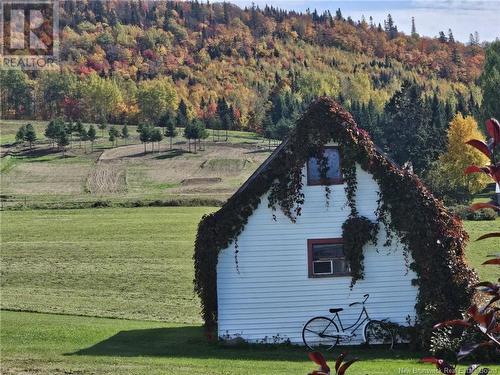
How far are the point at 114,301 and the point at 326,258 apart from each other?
13179mm

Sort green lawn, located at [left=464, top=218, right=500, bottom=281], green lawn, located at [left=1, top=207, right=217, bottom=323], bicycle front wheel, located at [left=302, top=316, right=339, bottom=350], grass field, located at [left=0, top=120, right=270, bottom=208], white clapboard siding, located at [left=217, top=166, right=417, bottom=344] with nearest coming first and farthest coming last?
bicycle front wheel, located at [left=302, top=316, right=339, bottom=350] → white clapboard siding, located at [left=217, top=166, right=417, bottom=344] → green lawn, located at [left=1, top=207, right=217, bottom=323] → green lawn, located at [left=464, top=218, right=500, bottom=281] → grass field, located at [left=0, top=120, right=270, bottom=208]

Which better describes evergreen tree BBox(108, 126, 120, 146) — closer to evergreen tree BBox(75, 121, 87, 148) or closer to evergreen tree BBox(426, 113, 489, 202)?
evergreen tree BBox(75, 121, 87, 148)

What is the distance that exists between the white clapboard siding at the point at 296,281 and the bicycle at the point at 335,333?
Result: 0.22 meters

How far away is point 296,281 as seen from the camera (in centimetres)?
2141

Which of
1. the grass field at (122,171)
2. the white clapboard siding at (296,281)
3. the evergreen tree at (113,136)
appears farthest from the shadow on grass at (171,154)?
the white clapboard siding at (296,281)

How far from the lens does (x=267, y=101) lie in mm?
190750

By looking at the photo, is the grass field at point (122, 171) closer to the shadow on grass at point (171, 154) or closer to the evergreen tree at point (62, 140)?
the shadow on grass at point (171, 154)

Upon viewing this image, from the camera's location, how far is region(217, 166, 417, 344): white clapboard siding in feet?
70.0

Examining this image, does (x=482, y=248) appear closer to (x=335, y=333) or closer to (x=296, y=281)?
(x=335, y=333)

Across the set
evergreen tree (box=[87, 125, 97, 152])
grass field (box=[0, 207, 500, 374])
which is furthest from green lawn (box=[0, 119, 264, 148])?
grass field (box=[0, 207, 500, 374])

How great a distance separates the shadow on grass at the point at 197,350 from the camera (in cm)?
1950

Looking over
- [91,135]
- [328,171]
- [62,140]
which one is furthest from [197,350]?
[91,135]

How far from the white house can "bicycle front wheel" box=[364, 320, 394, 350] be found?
0.89 ft

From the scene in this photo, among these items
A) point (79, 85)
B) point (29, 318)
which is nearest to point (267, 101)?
point (79, 85)
